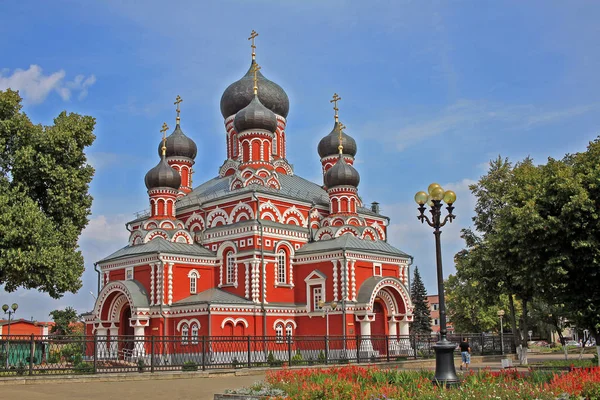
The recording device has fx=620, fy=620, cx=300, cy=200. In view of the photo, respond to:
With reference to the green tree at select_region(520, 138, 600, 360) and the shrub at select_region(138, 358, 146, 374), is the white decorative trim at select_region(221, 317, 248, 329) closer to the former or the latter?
the shrub at select_region(138, 358, 146, 374)

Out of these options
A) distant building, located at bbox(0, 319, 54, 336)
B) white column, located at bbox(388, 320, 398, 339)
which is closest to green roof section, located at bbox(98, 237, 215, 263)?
white column, located at bbox(388, 320, 398, 339)

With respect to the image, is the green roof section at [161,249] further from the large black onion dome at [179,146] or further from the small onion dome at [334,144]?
the small onion dome at [334,144]

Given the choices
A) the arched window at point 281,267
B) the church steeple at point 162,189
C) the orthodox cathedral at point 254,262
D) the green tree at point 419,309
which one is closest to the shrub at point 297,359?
the orthodox cathedral at point 254,262

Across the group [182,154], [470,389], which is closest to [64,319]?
[182,154]

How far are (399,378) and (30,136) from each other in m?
13.3

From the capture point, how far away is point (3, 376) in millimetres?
15555

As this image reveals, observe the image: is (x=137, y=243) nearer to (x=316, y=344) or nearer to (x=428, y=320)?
(x=316, y=344)

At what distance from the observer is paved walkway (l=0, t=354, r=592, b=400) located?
12680 mm

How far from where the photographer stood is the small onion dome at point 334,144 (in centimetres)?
4131

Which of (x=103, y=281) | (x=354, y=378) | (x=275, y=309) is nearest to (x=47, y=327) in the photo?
(x=103, y=281)

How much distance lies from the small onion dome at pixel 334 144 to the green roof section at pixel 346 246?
8.97 m

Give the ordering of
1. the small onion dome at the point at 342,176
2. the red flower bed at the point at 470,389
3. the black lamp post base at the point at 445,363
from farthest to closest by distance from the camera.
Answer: the small onion dome at the point at 342,176 < the black lamp post base at the point at 445,363 < the red flower bed at the point at 470,389

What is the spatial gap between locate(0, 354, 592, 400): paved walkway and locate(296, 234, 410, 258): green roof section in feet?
50.3

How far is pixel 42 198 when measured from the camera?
756 inches
